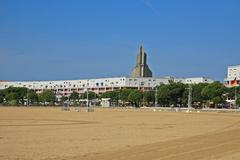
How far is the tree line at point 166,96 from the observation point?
127 m

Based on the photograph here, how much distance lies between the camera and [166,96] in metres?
136

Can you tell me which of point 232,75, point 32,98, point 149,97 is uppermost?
point 232,75

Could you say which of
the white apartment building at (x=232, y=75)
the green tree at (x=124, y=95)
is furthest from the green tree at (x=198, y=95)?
the white apartment building at (x=232, y=75)

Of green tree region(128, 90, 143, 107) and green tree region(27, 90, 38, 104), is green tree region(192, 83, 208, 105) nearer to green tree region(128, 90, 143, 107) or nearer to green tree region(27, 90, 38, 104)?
green tree region(128, 90, 143, 107)

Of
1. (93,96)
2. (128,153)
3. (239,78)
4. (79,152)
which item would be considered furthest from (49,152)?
(93,96)

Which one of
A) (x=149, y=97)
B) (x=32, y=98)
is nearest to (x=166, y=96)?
(x=149, y=97)

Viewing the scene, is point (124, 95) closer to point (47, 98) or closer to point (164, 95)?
point (164, 95)

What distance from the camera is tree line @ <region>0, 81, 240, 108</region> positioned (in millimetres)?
126625

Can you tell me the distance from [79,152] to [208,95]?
367ft

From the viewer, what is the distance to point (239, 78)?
563 ft

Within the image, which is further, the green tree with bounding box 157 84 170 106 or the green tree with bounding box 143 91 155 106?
the green tree with bounding box 143 91 155 106

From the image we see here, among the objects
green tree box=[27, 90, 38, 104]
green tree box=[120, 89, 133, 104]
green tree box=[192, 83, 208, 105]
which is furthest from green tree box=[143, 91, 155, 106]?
green tree box=[27, 90, 38, 104]

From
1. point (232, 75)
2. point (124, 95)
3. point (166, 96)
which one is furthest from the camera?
point (232, 75)

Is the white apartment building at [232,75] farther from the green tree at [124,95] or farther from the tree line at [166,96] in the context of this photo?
the green tree at [124,95]
